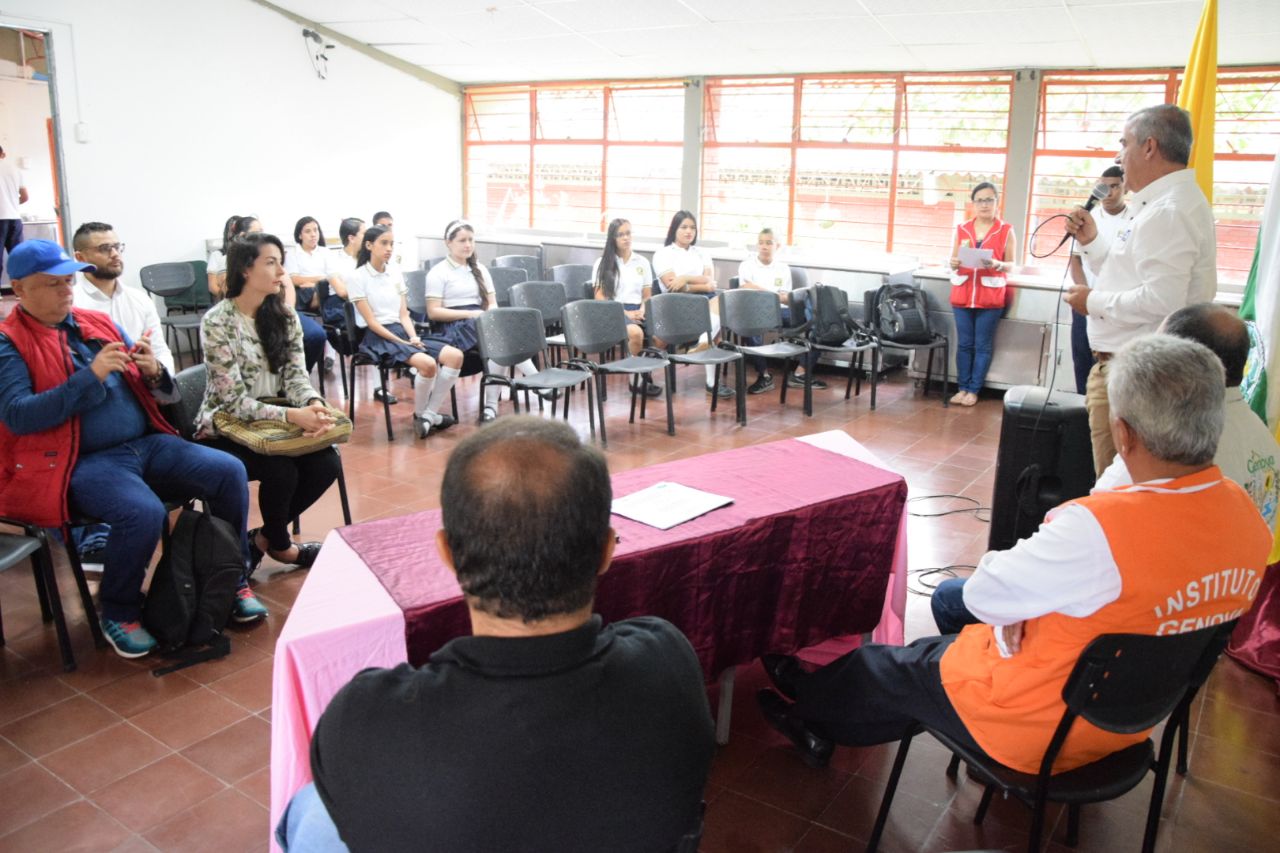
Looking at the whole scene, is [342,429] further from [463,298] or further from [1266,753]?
[1266,753]

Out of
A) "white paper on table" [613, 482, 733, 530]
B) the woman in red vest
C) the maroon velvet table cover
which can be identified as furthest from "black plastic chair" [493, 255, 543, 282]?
"white paper on table" [613, 482, 733, 530]

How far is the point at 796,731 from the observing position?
2.43 metres

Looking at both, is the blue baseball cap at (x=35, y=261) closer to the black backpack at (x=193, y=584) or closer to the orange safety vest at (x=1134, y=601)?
the black backpack at (x=193, y=584)

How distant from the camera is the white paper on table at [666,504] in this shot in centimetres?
224

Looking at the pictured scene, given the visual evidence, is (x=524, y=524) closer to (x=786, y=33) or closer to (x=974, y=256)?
(x=974, y=256)

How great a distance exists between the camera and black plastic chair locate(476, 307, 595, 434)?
513cm

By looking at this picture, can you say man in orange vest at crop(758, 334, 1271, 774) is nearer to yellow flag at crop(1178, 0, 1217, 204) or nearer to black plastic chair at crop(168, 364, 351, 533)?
yellow flag at crop(1178, 0, 1217, 204)

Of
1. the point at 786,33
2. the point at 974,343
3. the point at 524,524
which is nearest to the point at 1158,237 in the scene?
the point at 524,524

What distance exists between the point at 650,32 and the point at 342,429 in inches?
221

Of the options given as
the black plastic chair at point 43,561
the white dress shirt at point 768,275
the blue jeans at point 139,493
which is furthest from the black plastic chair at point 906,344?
the black plastic chair at point 43,561

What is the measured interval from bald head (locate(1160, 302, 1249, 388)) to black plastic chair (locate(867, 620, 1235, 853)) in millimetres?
902

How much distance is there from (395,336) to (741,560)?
3839mm

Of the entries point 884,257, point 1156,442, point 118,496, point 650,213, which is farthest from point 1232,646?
point 650,213

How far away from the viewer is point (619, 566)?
2.03m
